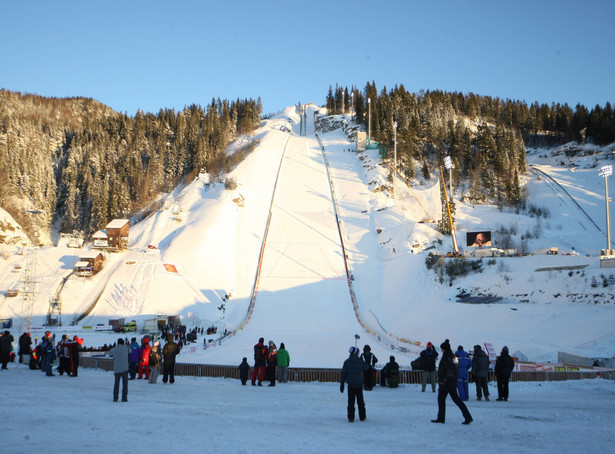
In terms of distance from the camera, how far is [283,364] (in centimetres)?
1295

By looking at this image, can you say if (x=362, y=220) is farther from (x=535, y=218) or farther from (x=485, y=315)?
(x=485, y=315)

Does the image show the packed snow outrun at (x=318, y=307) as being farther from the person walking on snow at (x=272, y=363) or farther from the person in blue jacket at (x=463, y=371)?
the person in blue jacket at (x=463, y=371)

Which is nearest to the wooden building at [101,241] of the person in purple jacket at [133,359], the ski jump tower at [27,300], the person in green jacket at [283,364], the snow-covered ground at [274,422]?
the ski jump tower at [27,300]

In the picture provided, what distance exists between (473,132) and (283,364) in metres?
68.4

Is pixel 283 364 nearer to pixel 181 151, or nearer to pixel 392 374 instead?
pixel 392 374

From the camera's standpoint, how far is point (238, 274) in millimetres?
39219

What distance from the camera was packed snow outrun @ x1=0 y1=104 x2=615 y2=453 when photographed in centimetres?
627

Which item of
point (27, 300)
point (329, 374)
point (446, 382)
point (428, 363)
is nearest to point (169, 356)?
point (329, 374)

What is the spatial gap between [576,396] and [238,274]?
30795mm

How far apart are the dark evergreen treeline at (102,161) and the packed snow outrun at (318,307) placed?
4.83 metres

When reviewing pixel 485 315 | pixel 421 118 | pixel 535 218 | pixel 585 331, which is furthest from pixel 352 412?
pixel 421 118

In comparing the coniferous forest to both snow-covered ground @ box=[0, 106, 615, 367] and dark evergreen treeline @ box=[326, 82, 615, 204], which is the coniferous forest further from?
snow-covered ground @ box=[0, 106, 615, 367]

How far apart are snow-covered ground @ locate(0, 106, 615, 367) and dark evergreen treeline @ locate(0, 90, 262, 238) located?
7.29 metres

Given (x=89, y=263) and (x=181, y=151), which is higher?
(x=181, y=151)
